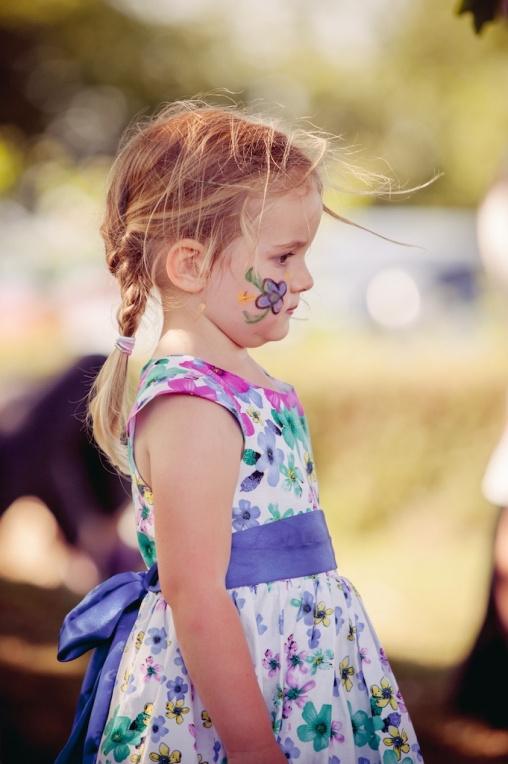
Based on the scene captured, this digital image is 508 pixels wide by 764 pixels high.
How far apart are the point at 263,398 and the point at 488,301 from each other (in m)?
7.61

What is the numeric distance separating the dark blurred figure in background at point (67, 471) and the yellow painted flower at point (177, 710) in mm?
2498

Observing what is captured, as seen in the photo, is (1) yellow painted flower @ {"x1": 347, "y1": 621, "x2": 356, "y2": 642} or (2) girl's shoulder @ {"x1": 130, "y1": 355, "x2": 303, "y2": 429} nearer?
(2) girl's shoulder @ {"x1": 130, "y1": 355, "x2": 303, "y2": 429}

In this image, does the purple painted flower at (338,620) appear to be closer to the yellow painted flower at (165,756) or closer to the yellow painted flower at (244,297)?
the yellow painted flower at (165,756)

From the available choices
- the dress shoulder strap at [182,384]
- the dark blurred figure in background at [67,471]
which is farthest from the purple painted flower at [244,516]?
the dark blurred figure in background at [67,471]

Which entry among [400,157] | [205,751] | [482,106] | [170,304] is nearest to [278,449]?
[170,304]

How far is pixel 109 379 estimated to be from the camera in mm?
1613

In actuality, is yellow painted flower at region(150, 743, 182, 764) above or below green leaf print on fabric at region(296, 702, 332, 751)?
below

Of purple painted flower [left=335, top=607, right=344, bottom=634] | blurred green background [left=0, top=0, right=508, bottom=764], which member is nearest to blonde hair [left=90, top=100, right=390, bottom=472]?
purple painted flower [left=335, top=607, right=344, bottom=634]

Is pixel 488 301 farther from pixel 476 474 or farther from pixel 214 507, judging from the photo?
pixel 214 507

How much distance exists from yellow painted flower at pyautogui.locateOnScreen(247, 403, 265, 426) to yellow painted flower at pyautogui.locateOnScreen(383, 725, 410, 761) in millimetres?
581

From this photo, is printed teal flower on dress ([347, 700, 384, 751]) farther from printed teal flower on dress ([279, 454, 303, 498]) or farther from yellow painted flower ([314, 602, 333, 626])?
printed teal flower on dress ([279, 454, 303, 498])

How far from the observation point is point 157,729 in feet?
4.18

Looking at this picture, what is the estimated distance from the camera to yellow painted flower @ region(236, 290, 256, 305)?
1382 mm

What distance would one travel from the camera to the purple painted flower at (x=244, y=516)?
4.33 ft
